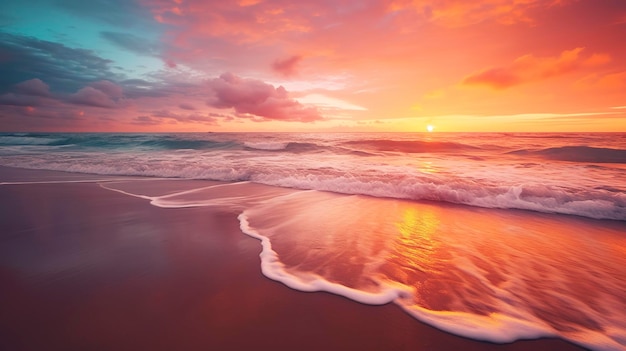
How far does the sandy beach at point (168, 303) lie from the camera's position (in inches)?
77.3

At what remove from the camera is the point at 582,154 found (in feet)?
51.5

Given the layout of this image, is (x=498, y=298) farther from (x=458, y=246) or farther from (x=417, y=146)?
(x=417, y=146)

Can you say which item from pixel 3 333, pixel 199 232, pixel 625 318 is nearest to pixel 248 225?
pixel 199 232

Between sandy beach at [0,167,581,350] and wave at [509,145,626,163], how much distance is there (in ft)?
61.1

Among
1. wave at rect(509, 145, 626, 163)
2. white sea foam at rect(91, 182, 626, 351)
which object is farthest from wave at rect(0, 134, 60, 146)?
wave at rect(509, 145, 626, 163)

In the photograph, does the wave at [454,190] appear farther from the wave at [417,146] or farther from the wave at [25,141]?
the wave at [25,141]

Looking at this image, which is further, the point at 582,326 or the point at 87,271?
the point at 87,271

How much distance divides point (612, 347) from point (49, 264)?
5779 mm

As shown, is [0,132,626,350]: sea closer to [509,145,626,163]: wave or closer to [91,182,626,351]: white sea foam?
[91,182,626,351]: white sea foam

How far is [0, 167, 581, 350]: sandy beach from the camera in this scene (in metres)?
1.96

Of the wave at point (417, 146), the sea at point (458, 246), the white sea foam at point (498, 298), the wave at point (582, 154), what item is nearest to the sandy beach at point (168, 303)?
the white sea foam at point (498, 298)

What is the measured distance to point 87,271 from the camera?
2.93 m

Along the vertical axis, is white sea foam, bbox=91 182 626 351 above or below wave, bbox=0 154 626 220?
below

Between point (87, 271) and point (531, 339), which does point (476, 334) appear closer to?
point (531, 339)
